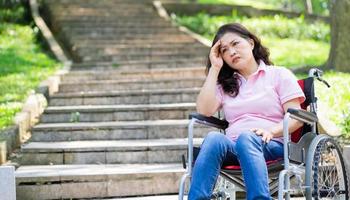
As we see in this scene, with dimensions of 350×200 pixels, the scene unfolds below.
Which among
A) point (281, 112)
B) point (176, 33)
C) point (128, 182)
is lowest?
point (128, 182)

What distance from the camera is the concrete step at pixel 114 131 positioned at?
23.1ft

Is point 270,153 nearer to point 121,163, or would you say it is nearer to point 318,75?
point 318,75

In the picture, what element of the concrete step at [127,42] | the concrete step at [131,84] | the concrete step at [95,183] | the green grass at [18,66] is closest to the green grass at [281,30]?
the concrete step at [127,42]

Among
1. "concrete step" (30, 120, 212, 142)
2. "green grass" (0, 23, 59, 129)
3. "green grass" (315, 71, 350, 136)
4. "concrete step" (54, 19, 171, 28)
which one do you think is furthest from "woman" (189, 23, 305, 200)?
"concrete step" (54, 19, 171, 28)

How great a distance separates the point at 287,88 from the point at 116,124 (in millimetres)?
2973

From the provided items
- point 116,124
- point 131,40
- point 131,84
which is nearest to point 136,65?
point 131,84

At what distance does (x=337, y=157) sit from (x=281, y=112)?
443 mm

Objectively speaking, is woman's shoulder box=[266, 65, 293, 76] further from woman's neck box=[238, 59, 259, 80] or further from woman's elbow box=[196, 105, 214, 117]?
woman's elbow box=[196, 105, 214, 117]

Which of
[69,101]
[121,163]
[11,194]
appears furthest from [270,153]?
[69,101]

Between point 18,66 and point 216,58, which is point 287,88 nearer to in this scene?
point 216,58

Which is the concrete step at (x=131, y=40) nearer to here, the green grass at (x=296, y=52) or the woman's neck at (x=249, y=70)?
the green grass at (x=296, y=52)

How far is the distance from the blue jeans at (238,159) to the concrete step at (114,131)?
9.23ft

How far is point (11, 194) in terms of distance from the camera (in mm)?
4352

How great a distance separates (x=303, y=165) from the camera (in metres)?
4.27
